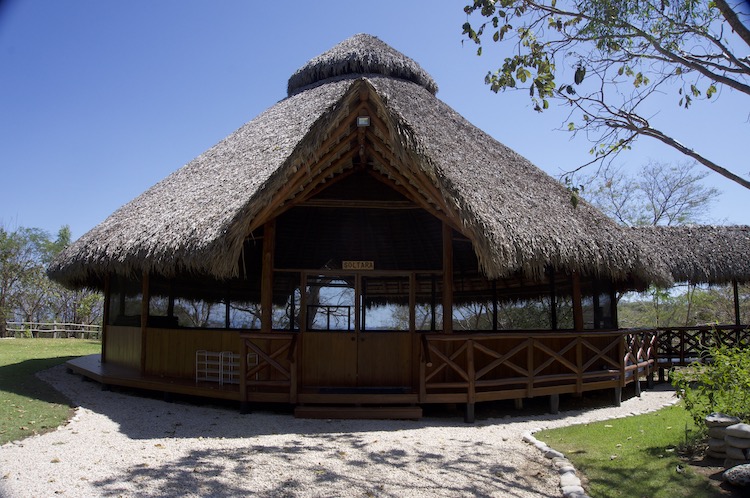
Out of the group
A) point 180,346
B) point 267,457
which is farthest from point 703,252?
point 267,457

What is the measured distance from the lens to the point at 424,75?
14.1m

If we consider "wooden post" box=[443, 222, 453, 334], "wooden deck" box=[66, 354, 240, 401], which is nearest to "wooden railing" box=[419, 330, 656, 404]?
"wooden post" box=[443, 222, 453, 334]

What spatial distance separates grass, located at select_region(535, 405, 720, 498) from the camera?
4.93 meters

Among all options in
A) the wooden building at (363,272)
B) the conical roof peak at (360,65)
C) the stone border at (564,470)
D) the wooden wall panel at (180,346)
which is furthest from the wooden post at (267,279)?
the conical roof peak at (360,65)

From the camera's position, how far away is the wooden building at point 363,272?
7770 mm

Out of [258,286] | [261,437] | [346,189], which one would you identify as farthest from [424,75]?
[261,437]

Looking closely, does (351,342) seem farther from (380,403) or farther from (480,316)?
(480,316)

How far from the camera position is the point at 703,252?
1468 centimetres

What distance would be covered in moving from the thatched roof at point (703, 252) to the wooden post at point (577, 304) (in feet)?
19.1

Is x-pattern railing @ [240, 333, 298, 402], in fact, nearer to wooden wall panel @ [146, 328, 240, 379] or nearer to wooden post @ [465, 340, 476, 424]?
wooden wall panel @ [146, 328, 240, 379]

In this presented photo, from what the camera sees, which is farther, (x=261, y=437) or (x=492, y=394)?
(x=492, y=394)

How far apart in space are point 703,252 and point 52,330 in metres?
24.5

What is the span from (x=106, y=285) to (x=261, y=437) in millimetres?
6977

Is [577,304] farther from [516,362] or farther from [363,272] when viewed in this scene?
[363,272]
